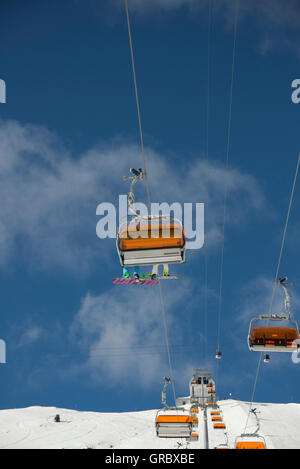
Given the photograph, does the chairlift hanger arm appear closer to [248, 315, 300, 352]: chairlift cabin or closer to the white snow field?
[248, 315, 300, 352]: chairlift cabin

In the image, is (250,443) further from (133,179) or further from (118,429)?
(118,429)

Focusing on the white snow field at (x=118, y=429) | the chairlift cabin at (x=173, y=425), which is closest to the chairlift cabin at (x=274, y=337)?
the chairlift cabin at (x=173, y=425)

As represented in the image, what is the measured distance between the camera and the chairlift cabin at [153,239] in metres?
10.9

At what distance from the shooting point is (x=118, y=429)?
125 ft

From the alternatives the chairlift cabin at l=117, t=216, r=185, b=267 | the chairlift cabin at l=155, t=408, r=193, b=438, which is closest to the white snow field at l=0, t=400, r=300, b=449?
the chairlift cabin at l=155, t=408, r=193, b=438

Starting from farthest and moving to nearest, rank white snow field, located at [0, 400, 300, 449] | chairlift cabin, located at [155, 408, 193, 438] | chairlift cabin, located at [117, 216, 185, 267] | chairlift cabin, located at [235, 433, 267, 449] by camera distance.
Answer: white snow field, located at [0, 400, 300, 449], chairlift cabin, located at [235, 433, 267, 449], chairlift cabin, located at [155, 408, 193, 438], chairlift cabin, located at [117, 216, 185, 267]

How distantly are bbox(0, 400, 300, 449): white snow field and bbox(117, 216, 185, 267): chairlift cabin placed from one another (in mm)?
22588

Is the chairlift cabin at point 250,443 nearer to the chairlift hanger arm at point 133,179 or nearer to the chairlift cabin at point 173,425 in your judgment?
the chairlift cabin at point 173,425

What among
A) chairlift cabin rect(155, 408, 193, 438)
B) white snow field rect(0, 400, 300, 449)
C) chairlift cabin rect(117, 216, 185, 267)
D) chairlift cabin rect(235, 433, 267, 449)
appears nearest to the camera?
chairlift cabin rect(117, 216, 185, 267)

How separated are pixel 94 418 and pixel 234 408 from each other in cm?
1582

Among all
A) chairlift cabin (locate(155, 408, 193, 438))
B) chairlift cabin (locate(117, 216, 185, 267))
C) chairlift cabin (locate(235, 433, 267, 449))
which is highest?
chairlift cabin (locate(117, 216, 185, 267))

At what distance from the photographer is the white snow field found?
32.4 metres
